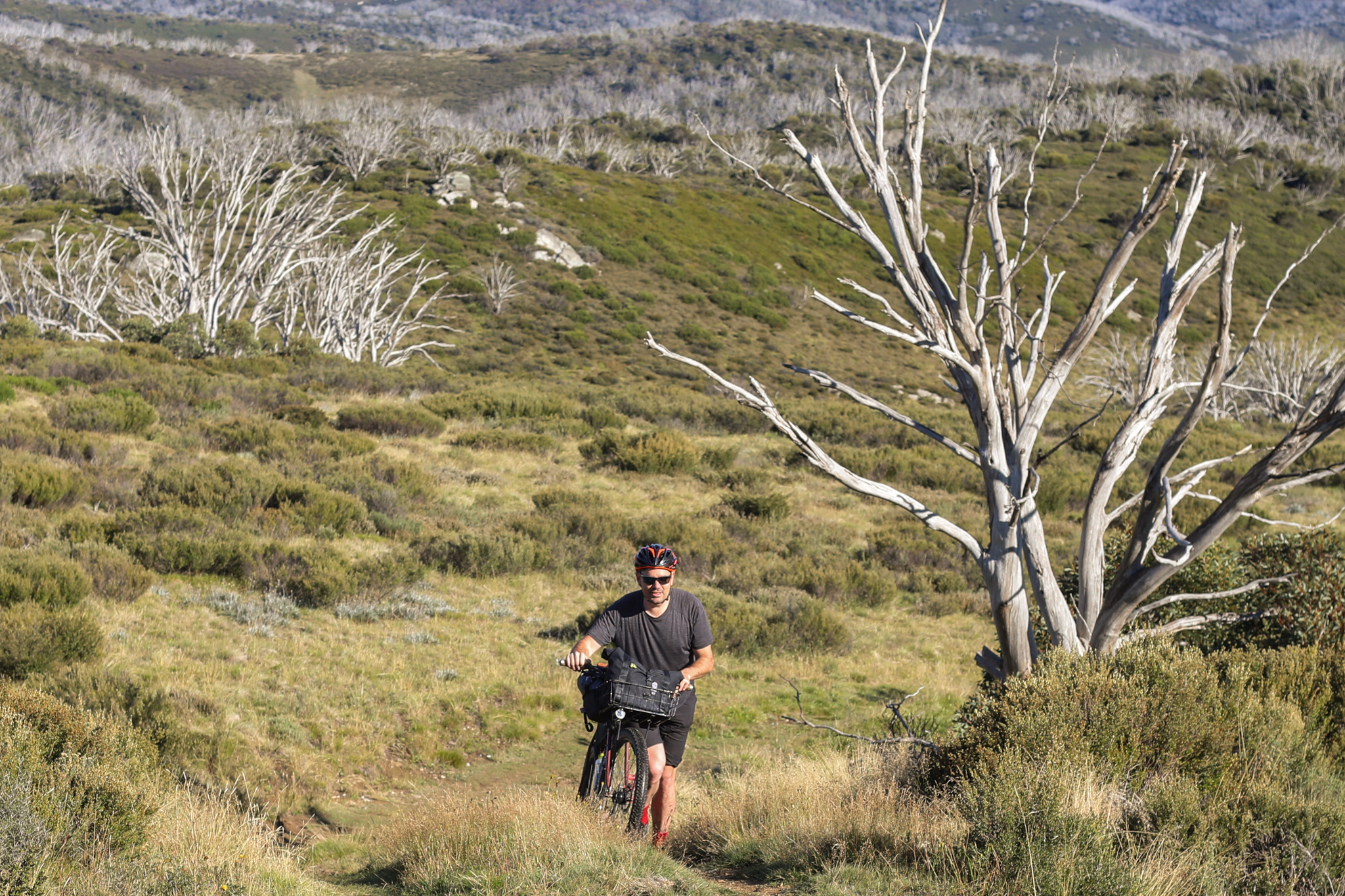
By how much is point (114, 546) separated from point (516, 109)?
373ft

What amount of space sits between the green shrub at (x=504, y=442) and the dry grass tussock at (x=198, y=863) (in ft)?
39.3

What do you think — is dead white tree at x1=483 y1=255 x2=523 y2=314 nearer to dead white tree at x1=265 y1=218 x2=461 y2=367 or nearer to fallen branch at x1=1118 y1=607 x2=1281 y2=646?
dead white tree at x1=265 y1=218 x2=461 y2=367

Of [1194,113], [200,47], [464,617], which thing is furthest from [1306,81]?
[200,47]

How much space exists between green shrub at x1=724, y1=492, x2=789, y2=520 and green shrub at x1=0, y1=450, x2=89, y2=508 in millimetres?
8335

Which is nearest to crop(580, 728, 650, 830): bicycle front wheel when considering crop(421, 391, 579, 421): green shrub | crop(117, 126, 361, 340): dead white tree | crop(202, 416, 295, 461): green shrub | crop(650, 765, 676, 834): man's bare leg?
crop(650, 765, 676, 834): man's bare leg

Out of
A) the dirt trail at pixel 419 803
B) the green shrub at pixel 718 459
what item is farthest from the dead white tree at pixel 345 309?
the dirt trail at pixel 419 803

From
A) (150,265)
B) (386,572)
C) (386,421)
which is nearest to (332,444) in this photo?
(386,421)

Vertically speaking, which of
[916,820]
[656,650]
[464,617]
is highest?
[656,650]

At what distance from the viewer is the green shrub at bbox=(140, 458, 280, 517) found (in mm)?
10641

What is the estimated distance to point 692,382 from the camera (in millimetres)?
34219

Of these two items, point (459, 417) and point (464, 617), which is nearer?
point (464, 617)

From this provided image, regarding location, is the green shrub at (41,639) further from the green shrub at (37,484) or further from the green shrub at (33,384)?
the green shrub at (33,384)

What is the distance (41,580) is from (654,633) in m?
5.76

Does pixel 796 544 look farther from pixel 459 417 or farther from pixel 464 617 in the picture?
pixel 459 417
